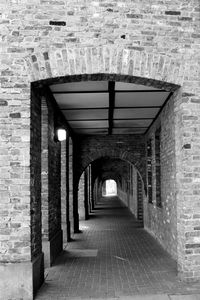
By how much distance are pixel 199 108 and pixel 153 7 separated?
170 centimetres

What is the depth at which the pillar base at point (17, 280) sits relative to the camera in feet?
16.1

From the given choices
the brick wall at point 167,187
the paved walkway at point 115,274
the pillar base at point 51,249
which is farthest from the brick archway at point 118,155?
the pillar base at point 51,249

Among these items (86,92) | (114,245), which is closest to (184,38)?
(86,92)

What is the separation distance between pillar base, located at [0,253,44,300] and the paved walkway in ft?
0.89

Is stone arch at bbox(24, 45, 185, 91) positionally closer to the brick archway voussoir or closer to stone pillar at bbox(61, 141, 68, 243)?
the brick archway voussoir

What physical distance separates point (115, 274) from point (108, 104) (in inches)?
146

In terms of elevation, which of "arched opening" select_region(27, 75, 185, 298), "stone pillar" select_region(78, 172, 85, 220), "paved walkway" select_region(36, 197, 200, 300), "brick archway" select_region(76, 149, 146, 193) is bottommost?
"paved walkway" select_region(36, 197, 200, 300)

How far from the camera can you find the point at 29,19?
17.2ft

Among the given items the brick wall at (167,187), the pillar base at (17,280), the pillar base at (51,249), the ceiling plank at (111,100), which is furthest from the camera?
the brick wall at (167,187)

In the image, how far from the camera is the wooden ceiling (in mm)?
6789

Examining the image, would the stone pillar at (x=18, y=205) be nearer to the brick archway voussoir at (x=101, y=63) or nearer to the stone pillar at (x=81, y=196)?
the brick archway voussoir at (x=101, y=63)

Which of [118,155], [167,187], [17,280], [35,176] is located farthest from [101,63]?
[118,155]

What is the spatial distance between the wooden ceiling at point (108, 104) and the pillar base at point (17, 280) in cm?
325

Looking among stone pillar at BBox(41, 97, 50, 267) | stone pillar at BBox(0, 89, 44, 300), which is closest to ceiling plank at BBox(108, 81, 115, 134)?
stone pillar at BBox(41, 97, 50, 267)
